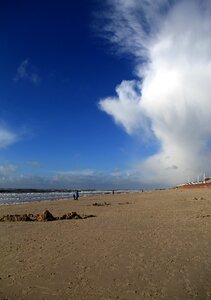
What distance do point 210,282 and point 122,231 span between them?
21.6 ft

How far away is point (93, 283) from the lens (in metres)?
7.69

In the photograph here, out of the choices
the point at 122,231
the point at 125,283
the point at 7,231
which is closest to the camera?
the point at 125,283

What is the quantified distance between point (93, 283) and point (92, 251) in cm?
284

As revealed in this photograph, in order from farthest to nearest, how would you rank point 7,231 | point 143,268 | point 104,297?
1. point 7,231
2. point 143,268
3. point 104,297

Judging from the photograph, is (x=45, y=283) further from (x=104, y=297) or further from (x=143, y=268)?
(x=143, y=268)

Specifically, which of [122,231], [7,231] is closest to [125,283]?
[122,231]

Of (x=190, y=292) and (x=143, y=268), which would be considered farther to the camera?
(x=143, y=268)

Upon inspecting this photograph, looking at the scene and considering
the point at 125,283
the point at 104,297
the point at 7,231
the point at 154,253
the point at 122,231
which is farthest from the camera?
the point at 7,231

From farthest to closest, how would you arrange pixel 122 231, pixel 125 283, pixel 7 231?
pixel 7 231 → pixel 122 231 → pixel 125 283

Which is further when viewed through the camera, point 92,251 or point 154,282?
point 92,251

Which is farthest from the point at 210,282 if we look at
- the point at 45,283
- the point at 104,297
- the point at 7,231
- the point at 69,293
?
the point at 7,231

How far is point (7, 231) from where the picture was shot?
1527 cm

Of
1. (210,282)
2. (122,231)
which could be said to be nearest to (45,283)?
(210,282)

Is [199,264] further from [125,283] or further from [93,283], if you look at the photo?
[93,283]
